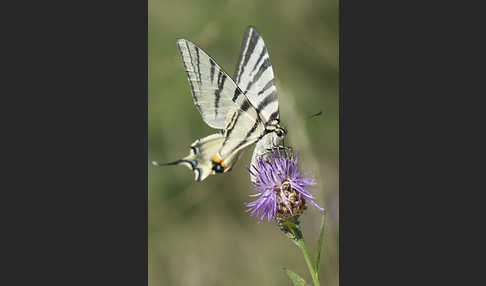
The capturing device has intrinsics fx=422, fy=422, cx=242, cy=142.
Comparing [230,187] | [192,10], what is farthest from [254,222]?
[192,10]

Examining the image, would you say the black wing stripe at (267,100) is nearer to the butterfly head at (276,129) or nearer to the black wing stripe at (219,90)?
the butterfly head at (276,129)

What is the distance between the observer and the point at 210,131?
16.7 ft

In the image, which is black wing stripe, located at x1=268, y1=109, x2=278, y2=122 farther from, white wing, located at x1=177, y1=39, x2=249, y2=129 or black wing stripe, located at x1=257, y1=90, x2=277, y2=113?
white wing, located at x1=177, y1=39, x2=249, y2=129

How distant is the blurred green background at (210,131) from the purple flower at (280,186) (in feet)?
5.72

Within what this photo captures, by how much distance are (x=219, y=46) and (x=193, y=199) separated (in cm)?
179

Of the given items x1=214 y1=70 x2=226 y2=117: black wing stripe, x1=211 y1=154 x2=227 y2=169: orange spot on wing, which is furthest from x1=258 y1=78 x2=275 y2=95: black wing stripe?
x1=211 y1=154 x2=227 y2=169: orange spot on wing

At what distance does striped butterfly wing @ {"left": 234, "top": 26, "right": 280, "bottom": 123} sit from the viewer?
9.41 ft

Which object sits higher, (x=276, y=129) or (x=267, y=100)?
(x=267, y=100)

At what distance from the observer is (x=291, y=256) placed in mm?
4609

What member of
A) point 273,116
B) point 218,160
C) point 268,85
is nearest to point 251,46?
point 268,85

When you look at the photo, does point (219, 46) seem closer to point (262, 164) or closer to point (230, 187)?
point (230, 187)

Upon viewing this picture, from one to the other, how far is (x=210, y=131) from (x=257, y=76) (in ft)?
7.24

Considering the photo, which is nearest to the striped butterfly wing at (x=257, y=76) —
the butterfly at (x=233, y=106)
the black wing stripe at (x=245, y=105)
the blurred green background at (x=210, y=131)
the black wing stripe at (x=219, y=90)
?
the butterfly at (x=233, y=106)

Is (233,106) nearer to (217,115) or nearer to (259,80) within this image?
(217,115)
